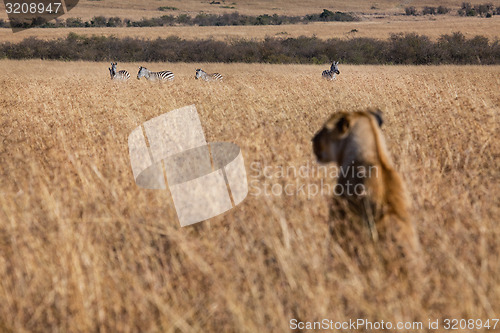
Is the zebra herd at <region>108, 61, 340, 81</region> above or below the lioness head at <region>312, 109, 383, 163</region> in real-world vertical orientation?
below

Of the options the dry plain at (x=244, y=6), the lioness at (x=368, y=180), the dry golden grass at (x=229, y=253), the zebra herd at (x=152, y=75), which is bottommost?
the zebra herd at (x=152, y=75)

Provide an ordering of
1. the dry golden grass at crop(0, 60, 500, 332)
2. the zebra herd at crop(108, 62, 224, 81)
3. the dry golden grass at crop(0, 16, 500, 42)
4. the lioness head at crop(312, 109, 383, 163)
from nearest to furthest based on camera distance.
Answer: the dry golden grass at crop(0, 60, 500, 332)
the lioness head at crop(312, 109, 383, 163)
the zebra herd at crop(108, 62, 224, 81)
the dry golden grass at crop(0, 16, 500, 42)

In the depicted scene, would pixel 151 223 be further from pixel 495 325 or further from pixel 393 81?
pixel 393 81

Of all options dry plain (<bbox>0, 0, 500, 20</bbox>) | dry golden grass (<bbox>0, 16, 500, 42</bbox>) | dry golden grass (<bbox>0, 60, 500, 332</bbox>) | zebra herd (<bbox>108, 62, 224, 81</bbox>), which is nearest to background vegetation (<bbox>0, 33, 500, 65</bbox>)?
dry golden grass (<bbox>0, 16, 500, 42</bbox>)

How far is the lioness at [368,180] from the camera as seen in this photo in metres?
3.04

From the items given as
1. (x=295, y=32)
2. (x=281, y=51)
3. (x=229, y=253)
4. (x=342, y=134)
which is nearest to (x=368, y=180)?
(x=342, y=134)

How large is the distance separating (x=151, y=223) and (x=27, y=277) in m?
1.05

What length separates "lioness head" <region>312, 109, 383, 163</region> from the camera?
340 centimetres

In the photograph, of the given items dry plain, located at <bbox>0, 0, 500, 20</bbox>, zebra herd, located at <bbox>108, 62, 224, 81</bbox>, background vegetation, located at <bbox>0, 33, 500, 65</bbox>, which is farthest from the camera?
dry plain, located at <bbox>0, 0, 500, 20</bbox>

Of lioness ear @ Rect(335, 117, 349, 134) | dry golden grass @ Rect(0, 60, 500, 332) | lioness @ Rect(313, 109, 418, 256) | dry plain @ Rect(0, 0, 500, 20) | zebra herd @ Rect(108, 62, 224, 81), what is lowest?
zebra herd @ Rect(108, 62, 224, 81)

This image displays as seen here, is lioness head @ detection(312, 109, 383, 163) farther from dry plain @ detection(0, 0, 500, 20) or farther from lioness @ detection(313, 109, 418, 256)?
dry plain @ detection(0, 0, 500, 20)

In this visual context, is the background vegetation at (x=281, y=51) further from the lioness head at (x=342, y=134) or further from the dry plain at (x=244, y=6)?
the dry plain at (x=244, y=6)

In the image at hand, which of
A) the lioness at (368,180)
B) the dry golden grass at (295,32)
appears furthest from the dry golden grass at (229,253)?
the dry golden grass at (295,32)

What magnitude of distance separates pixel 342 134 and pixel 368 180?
0.43 m
